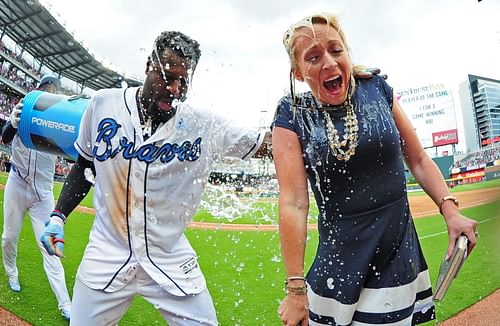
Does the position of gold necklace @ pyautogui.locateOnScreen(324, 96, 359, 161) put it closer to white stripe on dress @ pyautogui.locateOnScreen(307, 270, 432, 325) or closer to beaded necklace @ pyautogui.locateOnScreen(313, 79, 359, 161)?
beaded necklace @ pyautogui.locateOnScreen(313, 79, 359, 161)

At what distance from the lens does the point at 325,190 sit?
1.15 meters

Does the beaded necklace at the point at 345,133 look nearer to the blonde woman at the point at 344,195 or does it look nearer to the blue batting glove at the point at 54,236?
the blonde woman at the point at 344,195

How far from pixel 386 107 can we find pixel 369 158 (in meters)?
0.20

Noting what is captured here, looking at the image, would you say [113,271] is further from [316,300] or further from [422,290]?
[422,290]

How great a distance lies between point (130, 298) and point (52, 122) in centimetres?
128

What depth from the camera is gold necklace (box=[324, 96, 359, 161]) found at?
110 centimetres

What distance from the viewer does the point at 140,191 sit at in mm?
1623

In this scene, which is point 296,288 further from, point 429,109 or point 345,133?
point 429,109

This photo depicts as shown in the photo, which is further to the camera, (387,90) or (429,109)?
(429,109)

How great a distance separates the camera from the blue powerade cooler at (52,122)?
2344 millimetres

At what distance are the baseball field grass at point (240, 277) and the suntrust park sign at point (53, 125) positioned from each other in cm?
158

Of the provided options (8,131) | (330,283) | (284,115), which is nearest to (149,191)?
(284,115)

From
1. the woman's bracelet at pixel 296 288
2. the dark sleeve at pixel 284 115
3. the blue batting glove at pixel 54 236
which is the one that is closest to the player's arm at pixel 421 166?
the dark sleeve at pixel 284 115

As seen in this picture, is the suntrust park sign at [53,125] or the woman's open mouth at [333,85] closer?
the woman's open mouth at [333,85]
